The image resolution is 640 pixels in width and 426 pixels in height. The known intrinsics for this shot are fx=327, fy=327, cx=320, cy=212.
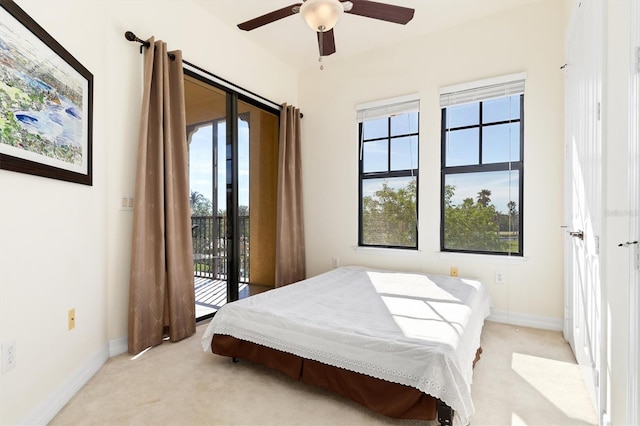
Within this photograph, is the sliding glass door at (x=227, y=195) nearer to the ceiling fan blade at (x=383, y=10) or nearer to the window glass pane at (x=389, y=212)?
the window glass pane at (x=389, y=212)

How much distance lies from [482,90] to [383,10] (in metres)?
1.75

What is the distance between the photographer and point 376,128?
4.00 meters

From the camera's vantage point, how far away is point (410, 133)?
3.77 meters

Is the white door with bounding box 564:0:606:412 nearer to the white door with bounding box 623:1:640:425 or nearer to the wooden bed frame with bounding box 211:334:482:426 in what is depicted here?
the white door with bounding box 623:1:640:425

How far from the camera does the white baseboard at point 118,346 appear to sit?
2.45 meters

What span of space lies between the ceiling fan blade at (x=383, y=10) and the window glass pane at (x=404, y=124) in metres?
1.73

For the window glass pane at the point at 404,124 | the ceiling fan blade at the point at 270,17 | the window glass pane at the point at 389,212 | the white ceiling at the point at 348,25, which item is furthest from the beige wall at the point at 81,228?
the window glass pane at the point at 389,212

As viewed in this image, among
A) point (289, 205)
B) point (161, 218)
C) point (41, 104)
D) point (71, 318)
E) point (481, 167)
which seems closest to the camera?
point (41, 104)

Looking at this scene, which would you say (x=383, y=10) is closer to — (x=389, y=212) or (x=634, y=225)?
(x=634, y=225)

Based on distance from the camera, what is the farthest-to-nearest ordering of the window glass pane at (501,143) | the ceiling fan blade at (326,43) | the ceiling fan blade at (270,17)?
the window glass pane at (501,143), the ceiling fan blade at (326,43), the ceiling fan blade at (270,17)

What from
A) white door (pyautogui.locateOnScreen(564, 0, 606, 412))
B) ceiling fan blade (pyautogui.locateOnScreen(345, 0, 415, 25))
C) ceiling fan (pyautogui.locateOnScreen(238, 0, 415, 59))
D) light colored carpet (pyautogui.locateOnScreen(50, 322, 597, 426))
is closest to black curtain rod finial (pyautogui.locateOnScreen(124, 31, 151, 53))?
ceiling fan (pyautogui.locateOnScreen(238, 0, 415, 59))

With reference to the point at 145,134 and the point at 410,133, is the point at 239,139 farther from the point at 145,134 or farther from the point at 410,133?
the point at 410,133

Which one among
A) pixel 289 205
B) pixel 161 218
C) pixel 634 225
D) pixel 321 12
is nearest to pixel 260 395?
pixel 161 218

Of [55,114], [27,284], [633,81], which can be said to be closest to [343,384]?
[27,284]
